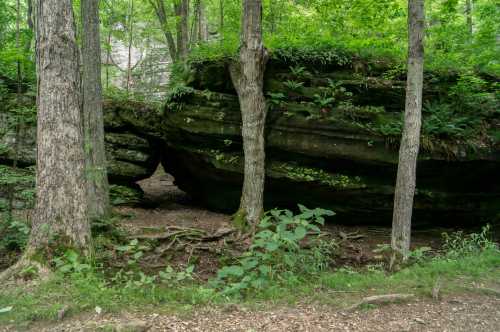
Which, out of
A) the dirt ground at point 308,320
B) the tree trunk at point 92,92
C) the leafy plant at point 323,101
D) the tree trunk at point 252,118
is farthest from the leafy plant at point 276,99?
the dirt ground at point 308,320

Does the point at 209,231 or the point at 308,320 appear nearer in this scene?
the point at 308,320

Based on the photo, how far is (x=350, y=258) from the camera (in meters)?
9.10

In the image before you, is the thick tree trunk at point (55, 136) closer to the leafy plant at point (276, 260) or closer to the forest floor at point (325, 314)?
the forest floor at point (325, 314)

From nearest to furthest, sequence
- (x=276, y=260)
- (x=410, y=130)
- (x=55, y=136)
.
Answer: (x=55, y=136), (x=276, y=260), (x=410, y=130)

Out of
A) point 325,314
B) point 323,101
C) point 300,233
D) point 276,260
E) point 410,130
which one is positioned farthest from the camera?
point 323,101

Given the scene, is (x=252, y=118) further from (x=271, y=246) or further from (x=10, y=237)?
(x=10, y=237)

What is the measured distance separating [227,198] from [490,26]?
9.28 m

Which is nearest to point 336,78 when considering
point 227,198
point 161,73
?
point 227,198

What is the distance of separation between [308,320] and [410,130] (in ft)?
15.9

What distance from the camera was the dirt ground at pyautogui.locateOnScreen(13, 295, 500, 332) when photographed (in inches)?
170

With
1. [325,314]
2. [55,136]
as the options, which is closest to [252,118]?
[55,136]

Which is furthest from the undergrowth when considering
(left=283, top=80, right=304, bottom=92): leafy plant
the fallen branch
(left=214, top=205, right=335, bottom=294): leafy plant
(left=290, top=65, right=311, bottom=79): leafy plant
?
(left=290, top=65, right=311, bottom=79): leafy plant

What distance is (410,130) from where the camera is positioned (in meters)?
Answer: 7.68

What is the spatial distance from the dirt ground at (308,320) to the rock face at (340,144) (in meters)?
5.75
